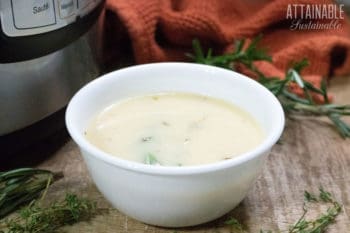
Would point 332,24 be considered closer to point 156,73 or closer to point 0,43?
point 156,73

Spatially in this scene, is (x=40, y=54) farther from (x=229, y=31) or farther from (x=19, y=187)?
(x=229, y=31)

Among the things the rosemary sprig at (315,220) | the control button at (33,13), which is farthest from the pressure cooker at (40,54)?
the rosemary sprig at (315,220)

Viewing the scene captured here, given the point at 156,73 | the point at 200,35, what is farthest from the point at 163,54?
the point at 156,73

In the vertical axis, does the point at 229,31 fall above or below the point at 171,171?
below

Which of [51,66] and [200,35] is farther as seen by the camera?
[200,35]

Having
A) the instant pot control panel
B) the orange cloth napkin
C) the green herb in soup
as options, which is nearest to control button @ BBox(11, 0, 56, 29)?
the instant pot control panel

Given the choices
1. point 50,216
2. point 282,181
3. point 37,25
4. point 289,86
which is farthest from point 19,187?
point 289,86
